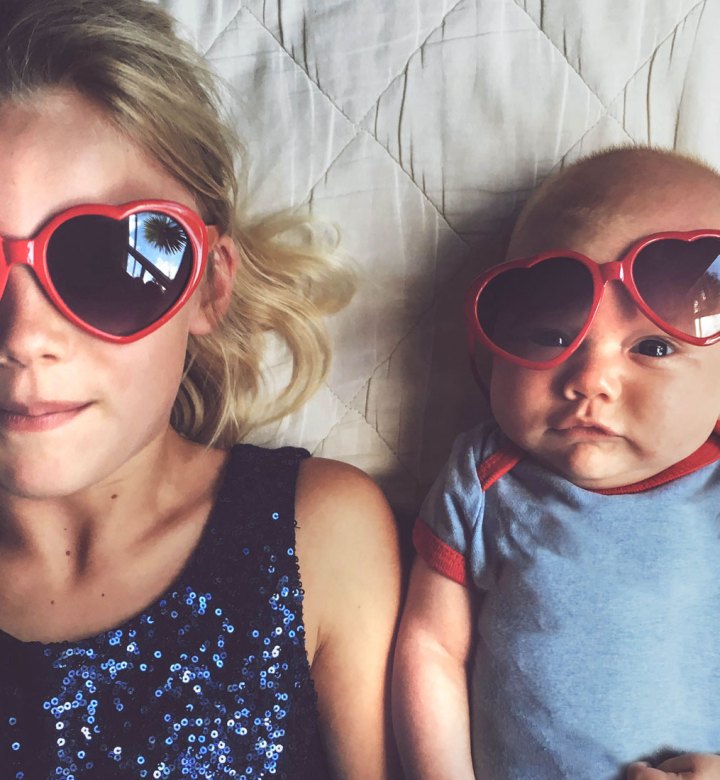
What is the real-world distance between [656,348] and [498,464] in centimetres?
21

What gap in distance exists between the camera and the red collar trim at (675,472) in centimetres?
87

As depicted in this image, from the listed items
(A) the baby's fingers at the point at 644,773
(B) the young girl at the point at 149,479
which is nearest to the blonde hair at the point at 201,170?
(B) the young girl at the point at 149,479

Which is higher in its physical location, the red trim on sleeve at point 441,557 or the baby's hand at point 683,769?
the red trim on sleeve at point 441,557

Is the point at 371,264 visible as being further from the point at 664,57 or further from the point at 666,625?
the point at 666,625

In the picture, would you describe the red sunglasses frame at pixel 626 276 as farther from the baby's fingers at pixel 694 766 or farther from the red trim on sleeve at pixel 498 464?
the baby's fingers at pixel 694 766

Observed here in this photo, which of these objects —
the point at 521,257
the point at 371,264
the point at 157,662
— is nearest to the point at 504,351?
the point at 521,257

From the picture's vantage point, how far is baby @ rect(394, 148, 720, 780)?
2.67ft

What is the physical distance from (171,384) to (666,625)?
0.56 m

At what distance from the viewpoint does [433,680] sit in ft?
2.87

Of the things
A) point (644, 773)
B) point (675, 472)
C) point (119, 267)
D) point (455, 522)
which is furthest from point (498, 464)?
point (119, 267)

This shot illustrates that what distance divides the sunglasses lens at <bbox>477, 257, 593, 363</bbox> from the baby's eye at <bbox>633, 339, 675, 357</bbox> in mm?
65

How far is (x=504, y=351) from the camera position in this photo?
2.86 ft

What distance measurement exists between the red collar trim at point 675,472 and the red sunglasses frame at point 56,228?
1.59ft

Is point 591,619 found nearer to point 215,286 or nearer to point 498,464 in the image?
point 498,464
